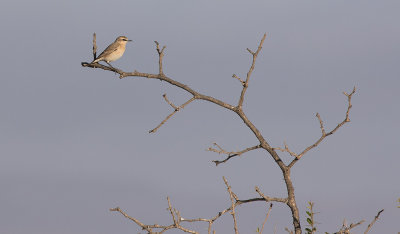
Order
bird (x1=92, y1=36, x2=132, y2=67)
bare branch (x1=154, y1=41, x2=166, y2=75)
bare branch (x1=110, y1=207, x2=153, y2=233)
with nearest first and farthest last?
bare branch (x1=110, y1=207, x2=153, y2=233) < bare branch (x1=154, y1=41, x2=166, y2=75) < bird (x1=92, y1=36, x2=132, y2=67)

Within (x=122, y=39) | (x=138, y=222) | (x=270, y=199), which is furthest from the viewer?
(x=122, y=39)

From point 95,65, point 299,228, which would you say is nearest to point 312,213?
point 299,228

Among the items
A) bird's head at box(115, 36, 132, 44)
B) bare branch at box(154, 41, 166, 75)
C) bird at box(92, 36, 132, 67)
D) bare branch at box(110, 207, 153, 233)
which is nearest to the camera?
bare branch at box(110, 207, 153, 233)

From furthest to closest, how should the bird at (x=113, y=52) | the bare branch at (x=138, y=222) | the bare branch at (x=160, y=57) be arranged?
the bird at (x=113, y=52) < the bare branch at (x=160, y=57) < the bare branch at (x=138, y=222)

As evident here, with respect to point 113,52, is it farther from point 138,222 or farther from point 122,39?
point 138,222

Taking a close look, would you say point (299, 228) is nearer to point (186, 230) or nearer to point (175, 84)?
point (186, 230)

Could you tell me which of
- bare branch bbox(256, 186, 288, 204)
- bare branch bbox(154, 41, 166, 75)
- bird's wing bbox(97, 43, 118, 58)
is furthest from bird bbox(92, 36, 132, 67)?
bare branch bbox(256, 186, 288, 204)

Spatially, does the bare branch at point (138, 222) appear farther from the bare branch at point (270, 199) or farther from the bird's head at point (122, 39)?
the bird's head at point (122, 39)

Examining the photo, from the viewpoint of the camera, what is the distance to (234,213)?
8.46 metres

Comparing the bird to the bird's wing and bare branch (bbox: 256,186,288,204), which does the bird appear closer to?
the bird's wing

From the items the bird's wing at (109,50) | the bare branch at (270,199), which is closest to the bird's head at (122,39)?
the bird's wing at (109,50)

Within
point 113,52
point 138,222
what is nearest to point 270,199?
point 138,222

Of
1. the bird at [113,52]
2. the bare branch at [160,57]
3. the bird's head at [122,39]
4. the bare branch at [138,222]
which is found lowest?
the bare branch at [138,222]

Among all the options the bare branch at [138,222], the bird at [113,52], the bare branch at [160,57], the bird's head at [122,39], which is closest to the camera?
the bare branch at [138,222]
